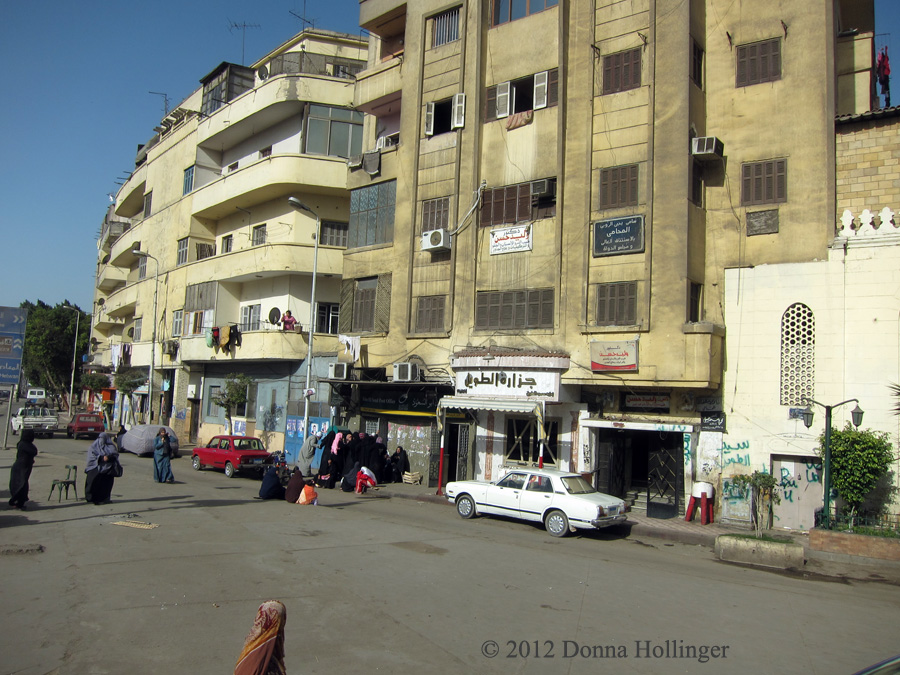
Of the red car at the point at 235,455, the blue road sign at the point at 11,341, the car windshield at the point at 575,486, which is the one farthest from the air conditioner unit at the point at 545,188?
the blue road sign at the point at 11,341

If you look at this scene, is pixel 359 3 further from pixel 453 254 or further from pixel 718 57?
pixel 718 57

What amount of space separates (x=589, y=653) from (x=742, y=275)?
13598 millimetres

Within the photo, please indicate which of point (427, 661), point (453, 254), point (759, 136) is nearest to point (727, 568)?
point (427, 661)

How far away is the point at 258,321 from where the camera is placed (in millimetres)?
32938

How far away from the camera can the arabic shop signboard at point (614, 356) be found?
1829 centimetres

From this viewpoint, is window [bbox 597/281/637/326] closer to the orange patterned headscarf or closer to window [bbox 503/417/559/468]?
window [bbox 503/417/559/468]

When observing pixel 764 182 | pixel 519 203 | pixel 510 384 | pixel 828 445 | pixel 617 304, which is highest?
pixel 519 203

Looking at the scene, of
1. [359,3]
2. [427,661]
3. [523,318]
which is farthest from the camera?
[359,3]

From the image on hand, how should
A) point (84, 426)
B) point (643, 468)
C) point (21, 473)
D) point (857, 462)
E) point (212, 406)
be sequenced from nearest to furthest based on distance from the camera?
point (21, 473) < point (857, 462) < point (643, 468) < point (212, 406) < point (84, 426)

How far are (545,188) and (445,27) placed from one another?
8.18 m

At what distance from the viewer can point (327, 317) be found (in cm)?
3075

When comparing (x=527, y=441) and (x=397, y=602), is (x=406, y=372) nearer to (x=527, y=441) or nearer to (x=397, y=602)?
(x=527, y=441)

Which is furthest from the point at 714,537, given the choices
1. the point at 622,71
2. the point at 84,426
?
the point at 84,426

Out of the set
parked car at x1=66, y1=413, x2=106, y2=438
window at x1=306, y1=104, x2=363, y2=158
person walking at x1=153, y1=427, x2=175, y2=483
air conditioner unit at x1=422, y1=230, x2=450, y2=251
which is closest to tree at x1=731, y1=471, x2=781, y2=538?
air conditioner unit at x1=422, y1=230, x2=450, y2=251
